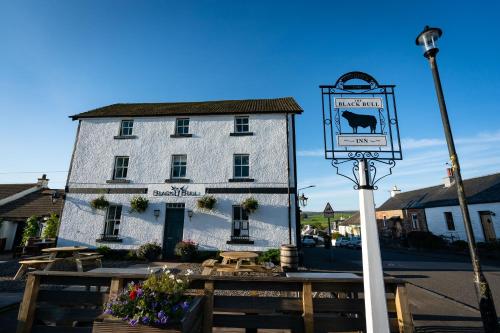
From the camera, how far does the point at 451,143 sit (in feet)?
14.2

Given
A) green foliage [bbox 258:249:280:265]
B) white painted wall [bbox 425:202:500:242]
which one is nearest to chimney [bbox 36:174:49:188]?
green foliage [bbox 258:249:280:265]

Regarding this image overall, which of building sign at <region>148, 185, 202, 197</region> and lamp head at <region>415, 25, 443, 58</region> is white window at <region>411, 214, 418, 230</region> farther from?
lamp head at <region>415, 25, 443, 58</region>

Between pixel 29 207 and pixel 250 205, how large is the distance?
695 inches

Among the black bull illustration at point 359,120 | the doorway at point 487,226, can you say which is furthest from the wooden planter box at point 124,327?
the doorway at point 487,226

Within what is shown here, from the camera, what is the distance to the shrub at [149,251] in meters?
12.4

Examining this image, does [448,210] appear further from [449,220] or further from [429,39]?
[429,39]

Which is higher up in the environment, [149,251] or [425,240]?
[425,240]

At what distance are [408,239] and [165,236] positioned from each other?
972 inches

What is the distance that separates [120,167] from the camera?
14.4 meters

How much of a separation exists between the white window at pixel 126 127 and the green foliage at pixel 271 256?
10606mm

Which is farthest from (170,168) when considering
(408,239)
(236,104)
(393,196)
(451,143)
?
(393,196)

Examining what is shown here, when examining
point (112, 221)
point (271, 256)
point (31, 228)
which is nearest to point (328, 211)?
point (271, 256)

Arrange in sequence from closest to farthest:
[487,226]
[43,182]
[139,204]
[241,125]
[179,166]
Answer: [139,204] → [179,166] → [241,125] → [487,226] → [43,182]

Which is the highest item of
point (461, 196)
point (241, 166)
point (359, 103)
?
point (241, 166)
